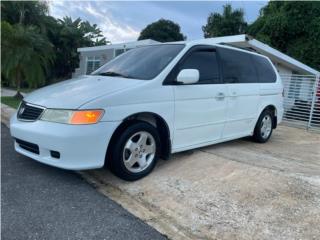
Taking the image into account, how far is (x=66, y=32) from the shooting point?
34188 mm

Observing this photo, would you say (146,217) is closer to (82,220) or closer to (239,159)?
(82,220)

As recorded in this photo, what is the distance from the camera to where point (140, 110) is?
424cm

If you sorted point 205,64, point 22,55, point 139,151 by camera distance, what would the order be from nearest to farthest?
point 139,151 < point 205,64 < point 22,55

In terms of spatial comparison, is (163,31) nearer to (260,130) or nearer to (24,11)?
(24,11)

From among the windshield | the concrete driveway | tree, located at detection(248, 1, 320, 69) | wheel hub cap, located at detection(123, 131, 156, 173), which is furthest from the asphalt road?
tree, located at detection(248, 1, 320, 69)

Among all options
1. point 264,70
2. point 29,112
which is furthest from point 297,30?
point 29,112

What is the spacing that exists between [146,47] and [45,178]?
8.29 feet

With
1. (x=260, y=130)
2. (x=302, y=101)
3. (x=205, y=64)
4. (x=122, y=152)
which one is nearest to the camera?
(x=122, y=152)

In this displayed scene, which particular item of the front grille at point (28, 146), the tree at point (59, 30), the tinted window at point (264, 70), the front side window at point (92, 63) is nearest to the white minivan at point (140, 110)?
the front grille at point (28, 146)

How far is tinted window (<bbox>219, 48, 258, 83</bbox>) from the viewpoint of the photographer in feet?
18.4

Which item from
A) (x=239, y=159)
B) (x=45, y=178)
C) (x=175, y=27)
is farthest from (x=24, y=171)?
(x=175, y=27)

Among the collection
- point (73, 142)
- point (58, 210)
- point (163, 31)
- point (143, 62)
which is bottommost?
point (58, 210)

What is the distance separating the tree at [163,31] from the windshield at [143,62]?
36.9 metres

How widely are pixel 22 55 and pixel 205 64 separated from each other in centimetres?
1114
